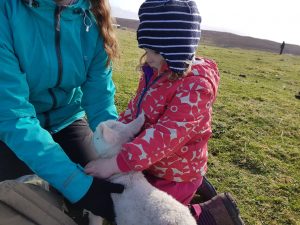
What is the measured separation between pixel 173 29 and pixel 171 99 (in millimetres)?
505

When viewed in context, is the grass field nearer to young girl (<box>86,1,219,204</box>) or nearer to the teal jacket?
the teal jacket

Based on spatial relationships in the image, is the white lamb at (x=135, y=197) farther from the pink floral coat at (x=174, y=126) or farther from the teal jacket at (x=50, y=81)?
the teal jacket at (x=50, y=81)

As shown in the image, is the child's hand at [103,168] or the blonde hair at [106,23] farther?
the blonde hair at [106,23]

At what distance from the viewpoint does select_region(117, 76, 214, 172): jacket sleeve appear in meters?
2.93

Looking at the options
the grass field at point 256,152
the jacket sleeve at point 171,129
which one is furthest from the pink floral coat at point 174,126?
the grass field at point 256,152

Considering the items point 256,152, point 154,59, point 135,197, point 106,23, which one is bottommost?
point 256,152

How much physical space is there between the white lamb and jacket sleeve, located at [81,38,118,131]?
0.79m

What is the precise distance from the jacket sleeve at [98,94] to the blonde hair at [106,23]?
0.12m

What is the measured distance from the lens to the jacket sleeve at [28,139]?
289 cm

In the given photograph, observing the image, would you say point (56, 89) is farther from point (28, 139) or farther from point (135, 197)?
point (135, 197)

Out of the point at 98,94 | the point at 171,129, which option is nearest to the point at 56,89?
the point at 98,94

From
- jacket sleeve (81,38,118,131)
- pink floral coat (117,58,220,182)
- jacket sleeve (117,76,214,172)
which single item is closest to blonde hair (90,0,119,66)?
jacket sleeve (81,38,118,131)

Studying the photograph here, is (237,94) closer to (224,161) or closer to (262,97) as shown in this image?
(262,97)

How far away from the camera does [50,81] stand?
3410 mm
